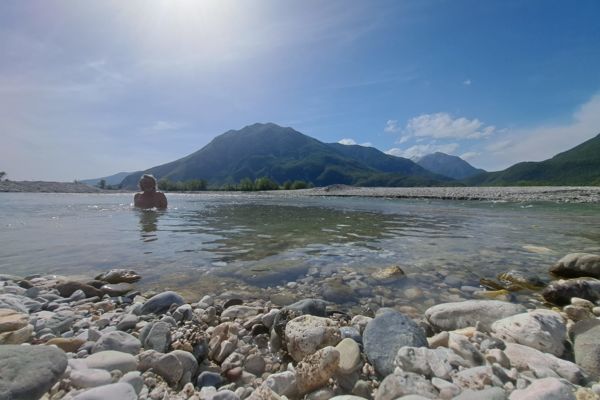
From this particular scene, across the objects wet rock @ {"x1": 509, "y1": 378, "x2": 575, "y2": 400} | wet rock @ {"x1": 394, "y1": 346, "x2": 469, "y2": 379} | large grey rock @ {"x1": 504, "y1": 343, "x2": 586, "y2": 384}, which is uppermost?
wet rock @ {"x1": 509, "y1": 378, "x2": 575, "y2": 400}

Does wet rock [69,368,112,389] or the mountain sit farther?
the mountain

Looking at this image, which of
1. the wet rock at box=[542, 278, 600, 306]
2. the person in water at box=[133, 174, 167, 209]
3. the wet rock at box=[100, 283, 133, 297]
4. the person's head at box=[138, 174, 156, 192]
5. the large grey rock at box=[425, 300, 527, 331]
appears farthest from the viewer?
the person in water at box=[133, 174, 167, 209]

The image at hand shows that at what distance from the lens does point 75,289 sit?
4.84 meters

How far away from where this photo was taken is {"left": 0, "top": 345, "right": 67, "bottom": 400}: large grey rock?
1.96 m

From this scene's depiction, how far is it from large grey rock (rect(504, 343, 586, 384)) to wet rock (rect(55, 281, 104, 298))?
5739mm

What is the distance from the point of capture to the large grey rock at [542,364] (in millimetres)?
2484

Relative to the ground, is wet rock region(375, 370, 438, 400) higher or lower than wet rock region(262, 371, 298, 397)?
higher

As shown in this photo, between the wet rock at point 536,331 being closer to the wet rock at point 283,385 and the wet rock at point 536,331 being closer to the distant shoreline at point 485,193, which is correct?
the wet rock at point 283,385

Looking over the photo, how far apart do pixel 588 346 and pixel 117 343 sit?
4584 millimetres

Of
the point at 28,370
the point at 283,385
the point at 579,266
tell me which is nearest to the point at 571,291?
the point at 579,266

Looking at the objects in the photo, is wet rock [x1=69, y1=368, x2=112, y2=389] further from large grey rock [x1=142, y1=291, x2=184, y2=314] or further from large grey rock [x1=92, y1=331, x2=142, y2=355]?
large grey rock [x1=142, y1=291, x2=184, y2=314]

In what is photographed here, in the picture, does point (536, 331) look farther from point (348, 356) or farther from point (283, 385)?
point (283, 385)

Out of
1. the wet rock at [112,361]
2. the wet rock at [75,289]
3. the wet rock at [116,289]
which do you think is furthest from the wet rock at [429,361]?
the wet rock at [75,289]

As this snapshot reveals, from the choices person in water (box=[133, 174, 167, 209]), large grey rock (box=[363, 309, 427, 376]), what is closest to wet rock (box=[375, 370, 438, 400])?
large grey rock (box=[363, 309, 427, 376])
